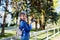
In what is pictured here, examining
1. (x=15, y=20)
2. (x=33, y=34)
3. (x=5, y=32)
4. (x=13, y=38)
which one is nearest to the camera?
(x=13, y=38)

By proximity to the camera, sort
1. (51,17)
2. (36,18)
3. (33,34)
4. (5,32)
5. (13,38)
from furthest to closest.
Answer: (51,17), (36,18), (5,32), (33,34), (13,38)

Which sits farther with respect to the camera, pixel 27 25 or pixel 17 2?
pixel 17 2

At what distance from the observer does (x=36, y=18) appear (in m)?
11.4

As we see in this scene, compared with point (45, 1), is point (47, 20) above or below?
below

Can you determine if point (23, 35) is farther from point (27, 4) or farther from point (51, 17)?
point (51, 17)

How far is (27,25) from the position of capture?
446 centimetres

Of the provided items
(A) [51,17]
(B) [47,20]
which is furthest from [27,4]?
(A) [51,17]

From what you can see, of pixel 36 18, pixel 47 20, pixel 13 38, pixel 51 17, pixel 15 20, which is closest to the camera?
pixel 13 38

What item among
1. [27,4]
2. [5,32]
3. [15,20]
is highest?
[27,4]

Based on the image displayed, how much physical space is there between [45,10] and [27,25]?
24.9ft

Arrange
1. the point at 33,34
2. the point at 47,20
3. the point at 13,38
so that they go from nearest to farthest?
the point at 13,38, the point at 33,34, the point at 47,20

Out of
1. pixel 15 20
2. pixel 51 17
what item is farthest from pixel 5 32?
pixel 51 17

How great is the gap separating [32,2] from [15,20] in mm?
1881

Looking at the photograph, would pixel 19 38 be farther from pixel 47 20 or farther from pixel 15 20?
pixel 47 20
